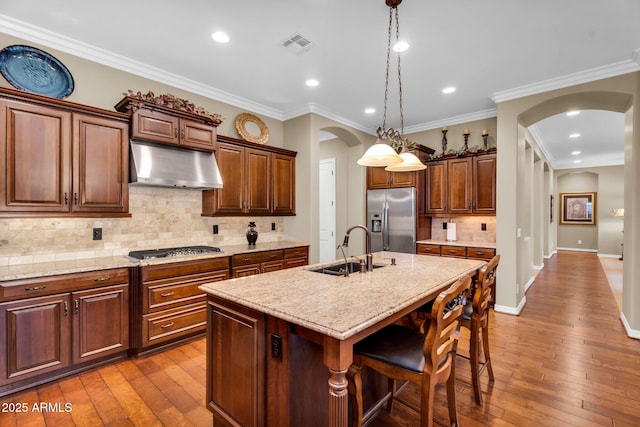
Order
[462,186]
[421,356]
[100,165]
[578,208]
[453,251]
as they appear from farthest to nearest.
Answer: [578,208] → [462,186] → [453,251] → [100,165] → [421,356]

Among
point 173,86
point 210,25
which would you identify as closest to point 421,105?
point 210,25

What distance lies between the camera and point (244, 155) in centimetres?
408

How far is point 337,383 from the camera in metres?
1.29

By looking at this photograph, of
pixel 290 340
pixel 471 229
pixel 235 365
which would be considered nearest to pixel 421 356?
pixel 290 340

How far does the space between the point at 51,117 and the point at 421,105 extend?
4.29 m

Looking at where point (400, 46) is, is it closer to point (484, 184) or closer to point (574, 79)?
point (574, 79)

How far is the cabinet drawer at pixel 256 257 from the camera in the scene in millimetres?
3564

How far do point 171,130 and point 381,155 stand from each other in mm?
2263

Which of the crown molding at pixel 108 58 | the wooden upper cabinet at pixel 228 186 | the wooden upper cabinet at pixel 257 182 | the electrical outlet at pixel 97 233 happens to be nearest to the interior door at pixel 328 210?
the wooden upper cabinet at pixel 257 182

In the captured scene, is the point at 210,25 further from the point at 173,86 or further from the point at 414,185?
the point at 414,185

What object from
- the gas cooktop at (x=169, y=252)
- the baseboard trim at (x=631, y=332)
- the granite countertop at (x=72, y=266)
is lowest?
the baseboard trim at (x=631, y=332)

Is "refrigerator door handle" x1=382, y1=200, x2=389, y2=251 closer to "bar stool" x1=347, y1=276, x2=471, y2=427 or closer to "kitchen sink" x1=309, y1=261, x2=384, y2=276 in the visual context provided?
"kitchen sink" x1=309, y1=261, x2=384, y2=276

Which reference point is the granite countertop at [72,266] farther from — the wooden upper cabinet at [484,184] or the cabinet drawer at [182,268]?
the wooden upper cabinet at [484,184]

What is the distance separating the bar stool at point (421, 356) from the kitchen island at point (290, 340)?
0.17 metres
